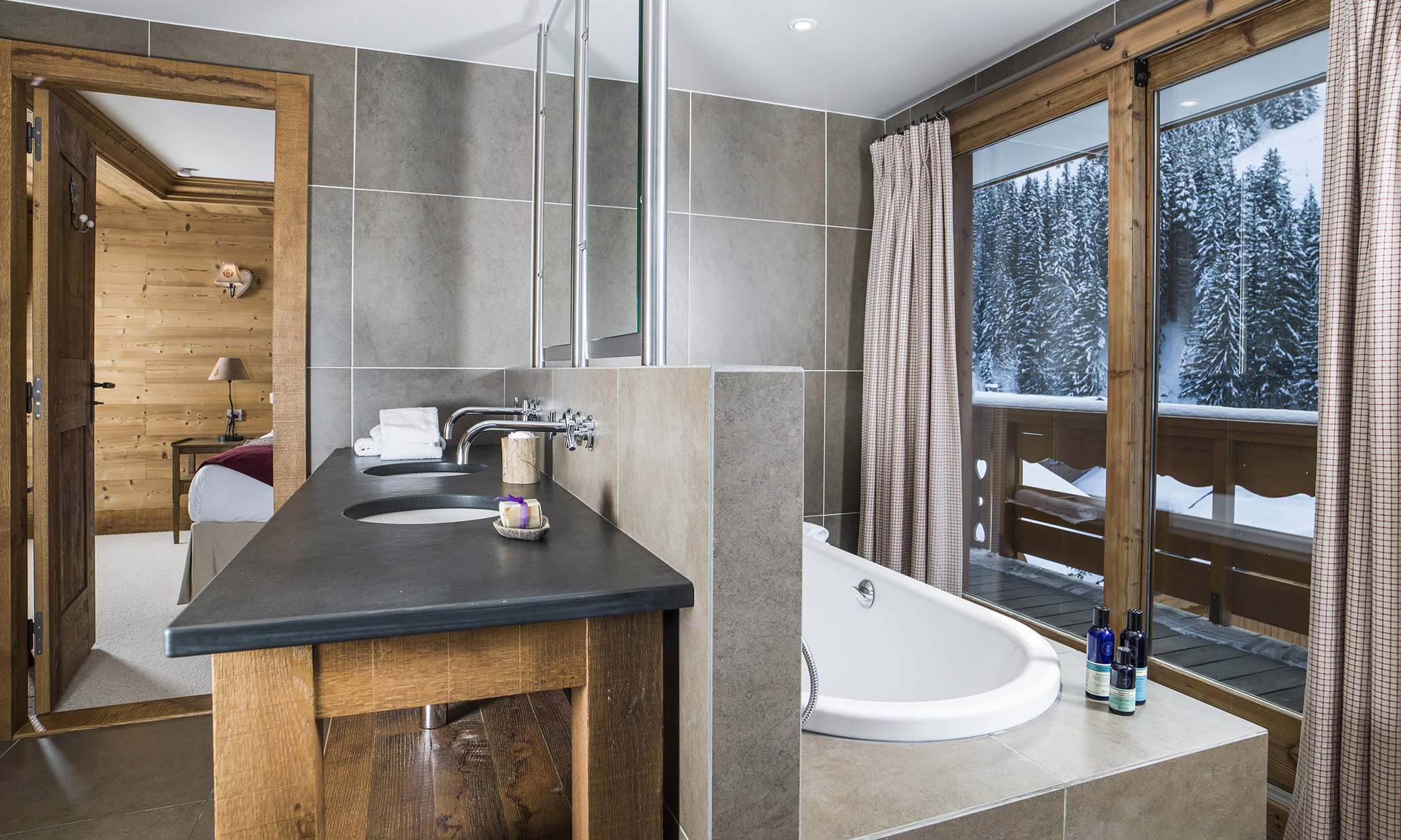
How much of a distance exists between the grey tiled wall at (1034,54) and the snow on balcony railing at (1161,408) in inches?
43.8

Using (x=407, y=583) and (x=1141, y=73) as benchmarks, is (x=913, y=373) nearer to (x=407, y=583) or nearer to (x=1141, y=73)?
(x=1141, y=73)


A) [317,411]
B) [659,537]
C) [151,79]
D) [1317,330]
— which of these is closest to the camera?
[659,537]

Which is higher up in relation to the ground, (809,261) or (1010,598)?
(809,261)

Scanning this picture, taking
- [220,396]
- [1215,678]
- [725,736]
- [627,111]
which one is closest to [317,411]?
[627,111]

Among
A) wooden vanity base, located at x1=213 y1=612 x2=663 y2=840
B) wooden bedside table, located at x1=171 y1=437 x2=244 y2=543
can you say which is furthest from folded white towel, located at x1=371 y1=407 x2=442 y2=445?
wooden bedside table, located at x1=171 y1=437 x2=244 y2=543

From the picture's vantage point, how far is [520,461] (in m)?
1.87

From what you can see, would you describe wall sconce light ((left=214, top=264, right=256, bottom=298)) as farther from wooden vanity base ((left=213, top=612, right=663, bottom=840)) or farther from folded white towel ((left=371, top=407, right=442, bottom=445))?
wooden vanity base ((left=213, top=612, right=663, bottom=840))

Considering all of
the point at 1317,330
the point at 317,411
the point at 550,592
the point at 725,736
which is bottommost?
the point at 725,736

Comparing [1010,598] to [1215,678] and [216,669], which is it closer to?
[1215,678]

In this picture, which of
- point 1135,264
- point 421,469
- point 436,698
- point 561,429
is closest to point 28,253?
point 421,469

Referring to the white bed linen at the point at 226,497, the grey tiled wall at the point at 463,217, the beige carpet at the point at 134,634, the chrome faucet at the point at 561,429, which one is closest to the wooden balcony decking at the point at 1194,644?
the grey tiled wall at the point at 463,217

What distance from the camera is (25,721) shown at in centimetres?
258

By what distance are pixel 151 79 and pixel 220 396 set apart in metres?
3.78

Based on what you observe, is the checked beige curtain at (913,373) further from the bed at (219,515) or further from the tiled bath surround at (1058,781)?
the bed at (219,515)
